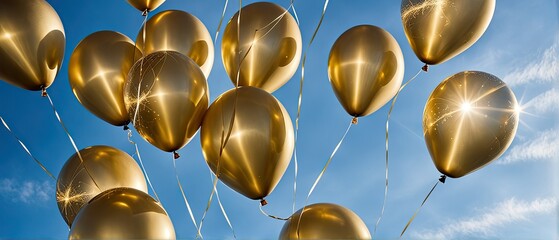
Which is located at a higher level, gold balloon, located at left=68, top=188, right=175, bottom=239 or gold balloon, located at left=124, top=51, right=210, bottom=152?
gold balloon, located at left=124, top=51, right=210, bottom=152

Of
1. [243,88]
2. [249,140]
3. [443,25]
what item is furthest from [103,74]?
[443,25]

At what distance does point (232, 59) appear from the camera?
2707mm

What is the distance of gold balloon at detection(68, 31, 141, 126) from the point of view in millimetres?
2576

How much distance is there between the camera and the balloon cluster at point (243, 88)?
2.29 metres

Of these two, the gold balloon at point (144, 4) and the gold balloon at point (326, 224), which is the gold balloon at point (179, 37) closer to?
the gold balloon at point (144, 4)

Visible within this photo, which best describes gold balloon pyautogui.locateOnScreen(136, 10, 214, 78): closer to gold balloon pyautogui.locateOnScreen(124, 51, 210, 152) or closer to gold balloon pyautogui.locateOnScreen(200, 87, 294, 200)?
gold balloon pyautogui.locateOnScreen(124, 51, 210, 152)

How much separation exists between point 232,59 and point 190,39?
225 mm

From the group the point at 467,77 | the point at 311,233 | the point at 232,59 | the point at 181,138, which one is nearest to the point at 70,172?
the point at 181,138

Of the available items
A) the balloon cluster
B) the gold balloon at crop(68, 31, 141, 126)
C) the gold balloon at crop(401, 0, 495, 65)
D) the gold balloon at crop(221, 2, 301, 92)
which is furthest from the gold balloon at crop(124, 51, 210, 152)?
the gold balloon at crop(401, 0, 495, 65)

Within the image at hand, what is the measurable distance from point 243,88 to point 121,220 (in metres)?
0.66

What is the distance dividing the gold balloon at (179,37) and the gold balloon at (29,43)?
1.16ft

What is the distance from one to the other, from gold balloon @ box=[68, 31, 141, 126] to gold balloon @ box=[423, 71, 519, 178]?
1286 millimetres

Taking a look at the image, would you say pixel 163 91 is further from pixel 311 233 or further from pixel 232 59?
pixel 311 233

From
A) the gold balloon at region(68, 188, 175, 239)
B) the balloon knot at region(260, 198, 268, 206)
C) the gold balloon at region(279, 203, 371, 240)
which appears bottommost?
the gold balloon at region(68, 188, 175, 239)
